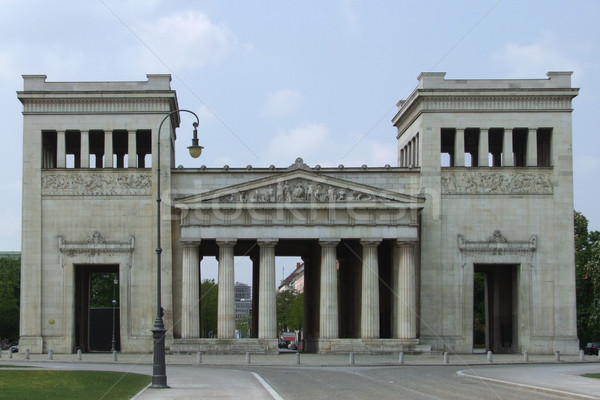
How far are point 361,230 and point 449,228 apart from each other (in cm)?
754

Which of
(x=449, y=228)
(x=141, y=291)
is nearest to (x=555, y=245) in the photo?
(x=449, y=228)

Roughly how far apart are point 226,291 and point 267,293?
3251 mm

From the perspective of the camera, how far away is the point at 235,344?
2995 inches

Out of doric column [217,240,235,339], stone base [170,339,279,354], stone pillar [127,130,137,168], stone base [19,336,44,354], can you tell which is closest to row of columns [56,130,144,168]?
stone pillar [127,130,137,168]

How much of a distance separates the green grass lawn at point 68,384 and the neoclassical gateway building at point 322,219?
2991 centimetres

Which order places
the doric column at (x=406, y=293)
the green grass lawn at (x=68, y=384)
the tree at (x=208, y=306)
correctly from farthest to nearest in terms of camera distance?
the tree at (x=208, y=306), the doric column at (x=406, y=293), the green grass lawn at (x=68, y=384)

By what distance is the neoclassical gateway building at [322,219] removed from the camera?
7812 cm

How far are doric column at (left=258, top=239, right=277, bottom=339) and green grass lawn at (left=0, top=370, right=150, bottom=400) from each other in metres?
29.5

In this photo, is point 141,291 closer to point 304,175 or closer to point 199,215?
point 199,215

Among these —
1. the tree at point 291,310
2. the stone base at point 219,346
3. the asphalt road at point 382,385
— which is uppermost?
the asphalt road at point 382,385

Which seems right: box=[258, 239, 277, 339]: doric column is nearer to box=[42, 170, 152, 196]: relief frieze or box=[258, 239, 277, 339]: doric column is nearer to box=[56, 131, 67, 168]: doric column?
box=[42, 170, 152, 196]: relief frieze

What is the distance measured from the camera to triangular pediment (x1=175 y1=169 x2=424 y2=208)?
7769 cm

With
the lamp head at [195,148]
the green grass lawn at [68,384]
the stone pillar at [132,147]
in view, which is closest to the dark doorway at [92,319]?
the stone pillar at [132,147]

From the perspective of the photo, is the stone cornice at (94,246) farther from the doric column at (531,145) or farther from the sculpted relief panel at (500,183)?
the doric column at (531,145)
